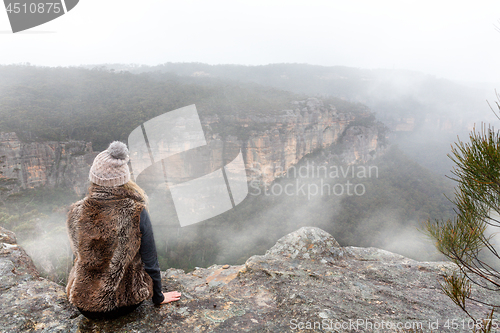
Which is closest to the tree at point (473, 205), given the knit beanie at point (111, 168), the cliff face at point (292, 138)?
the knit beanie at point (111, 168)

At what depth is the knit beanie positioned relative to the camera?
1.38m

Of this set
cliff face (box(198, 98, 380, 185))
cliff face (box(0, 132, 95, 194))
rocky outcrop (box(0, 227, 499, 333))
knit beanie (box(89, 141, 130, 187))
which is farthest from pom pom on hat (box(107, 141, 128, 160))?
cliff face (box(198, 98, 380, 185))

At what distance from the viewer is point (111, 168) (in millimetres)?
1394

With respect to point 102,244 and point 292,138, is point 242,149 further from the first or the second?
point 102,244

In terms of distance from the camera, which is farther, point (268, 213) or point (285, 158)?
point (285, 158)

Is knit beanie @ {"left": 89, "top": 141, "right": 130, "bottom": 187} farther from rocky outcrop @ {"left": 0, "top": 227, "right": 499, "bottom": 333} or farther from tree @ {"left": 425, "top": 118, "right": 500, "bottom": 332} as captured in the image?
tree @ {"left": 425, "top": 118, "right": 500, "bottom": 332}

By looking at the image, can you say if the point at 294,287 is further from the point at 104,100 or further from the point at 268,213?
the point at 104,100

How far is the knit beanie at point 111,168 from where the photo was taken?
138 cm

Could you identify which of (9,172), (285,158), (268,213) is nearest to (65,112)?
(9,172)

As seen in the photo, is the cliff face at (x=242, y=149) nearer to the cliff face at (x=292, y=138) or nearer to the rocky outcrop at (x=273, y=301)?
the cliff face at (x=292, y=138)

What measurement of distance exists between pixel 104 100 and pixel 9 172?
12.8m

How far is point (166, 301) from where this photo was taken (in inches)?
74.9

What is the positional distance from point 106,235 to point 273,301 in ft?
5.46

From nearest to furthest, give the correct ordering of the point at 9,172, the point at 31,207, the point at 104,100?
the point at 31,207
the point at 9,172
the point at 104,100
